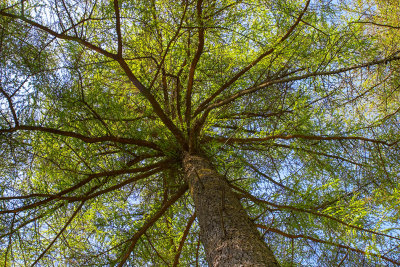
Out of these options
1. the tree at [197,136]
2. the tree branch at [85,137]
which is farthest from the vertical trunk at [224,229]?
the tree branch at [85,137]

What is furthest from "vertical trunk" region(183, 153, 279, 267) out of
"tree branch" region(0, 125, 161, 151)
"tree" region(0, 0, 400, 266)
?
"tree branch" region(0, 125, 161, 151)

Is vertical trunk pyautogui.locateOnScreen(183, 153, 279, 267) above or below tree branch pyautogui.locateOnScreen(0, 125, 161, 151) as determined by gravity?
below

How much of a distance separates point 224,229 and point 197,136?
5.09 feet

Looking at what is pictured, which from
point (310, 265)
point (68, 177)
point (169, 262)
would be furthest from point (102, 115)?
point (310, 265)

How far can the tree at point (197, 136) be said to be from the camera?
100 inches

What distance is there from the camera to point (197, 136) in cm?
333

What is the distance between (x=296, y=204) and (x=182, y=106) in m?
1.99

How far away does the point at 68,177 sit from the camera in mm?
3092

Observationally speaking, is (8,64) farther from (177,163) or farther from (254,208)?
(254,208)

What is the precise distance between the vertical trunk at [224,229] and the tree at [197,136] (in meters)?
0.02

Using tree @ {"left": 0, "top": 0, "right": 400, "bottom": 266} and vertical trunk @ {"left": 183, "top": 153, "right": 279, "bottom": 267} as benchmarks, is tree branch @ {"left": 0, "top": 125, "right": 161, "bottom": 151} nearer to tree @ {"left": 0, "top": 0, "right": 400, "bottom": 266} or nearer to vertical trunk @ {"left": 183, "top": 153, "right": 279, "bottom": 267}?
tree @ {"left": 0, "top": 0, "right": 400, "bottom": 266}

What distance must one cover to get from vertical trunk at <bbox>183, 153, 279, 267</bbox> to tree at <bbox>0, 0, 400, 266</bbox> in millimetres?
17

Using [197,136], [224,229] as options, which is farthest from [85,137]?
[224,229]

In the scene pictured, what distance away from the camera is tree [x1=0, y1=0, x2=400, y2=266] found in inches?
100
